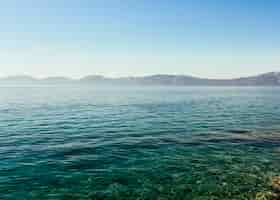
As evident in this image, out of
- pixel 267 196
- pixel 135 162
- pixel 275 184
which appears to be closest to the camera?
pixel 267 196

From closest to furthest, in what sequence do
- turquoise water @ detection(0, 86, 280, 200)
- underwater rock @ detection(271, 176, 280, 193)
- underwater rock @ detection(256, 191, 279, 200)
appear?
underwater rock @ detection(256, 191, 279, 200) < turquoise water @ detection(0, 86, 280, 200) < underwater rock @ detection(271, 176, 280, 193)

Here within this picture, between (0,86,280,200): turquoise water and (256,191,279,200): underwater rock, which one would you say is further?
(0,86,280,200): turquoise water

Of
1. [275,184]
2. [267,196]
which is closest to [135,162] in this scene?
[267,196]

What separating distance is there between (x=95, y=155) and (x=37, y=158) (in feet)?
16.1

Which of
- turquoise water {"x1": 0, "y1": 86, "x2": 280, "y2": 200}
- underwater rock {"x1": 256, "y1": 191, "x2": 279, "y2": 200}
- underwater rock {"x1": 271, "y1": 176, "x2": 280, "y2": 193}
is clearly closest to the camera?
underwater rock {"x1": 256, "y1": 191, "x2": 279, "y2": 200}

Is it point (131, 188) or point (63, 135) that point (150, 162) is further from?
point (63, 135)

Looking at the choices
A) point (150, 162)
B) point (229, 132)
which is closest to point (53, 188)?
point (150, 162)

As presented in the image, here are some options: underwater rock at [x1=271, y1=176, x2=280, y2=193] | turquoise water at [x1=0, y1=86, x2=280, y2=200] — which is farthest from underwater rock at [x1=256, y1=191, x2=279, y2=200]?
underwater rock at [x1=271, y1=176, x2=280, y2=193]

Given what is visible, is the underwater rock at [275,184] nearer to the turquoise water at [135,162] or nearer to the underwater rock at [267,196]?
the turquoise water at [135,162]

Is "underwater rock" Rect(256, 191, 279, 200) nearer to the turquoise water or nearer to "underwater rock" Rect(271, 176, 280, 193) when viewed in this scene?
the turquoise water

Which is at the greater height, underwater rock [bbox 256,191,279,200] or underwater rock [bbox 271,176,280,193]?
underwater rock [bbox 271,176,280,193]

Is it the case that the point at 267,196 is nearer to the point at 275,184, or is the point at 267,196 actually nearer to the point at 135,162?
the point at 275,184

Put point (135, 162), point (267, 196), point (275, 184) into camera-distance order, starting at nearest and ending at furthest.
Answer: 1. point (267, 196)
2. point (275, 184)
3. point (135, 162)

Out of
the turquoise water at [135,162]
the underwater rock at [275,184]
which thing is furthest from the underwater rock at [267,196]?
the underwater rock at [275,184]
